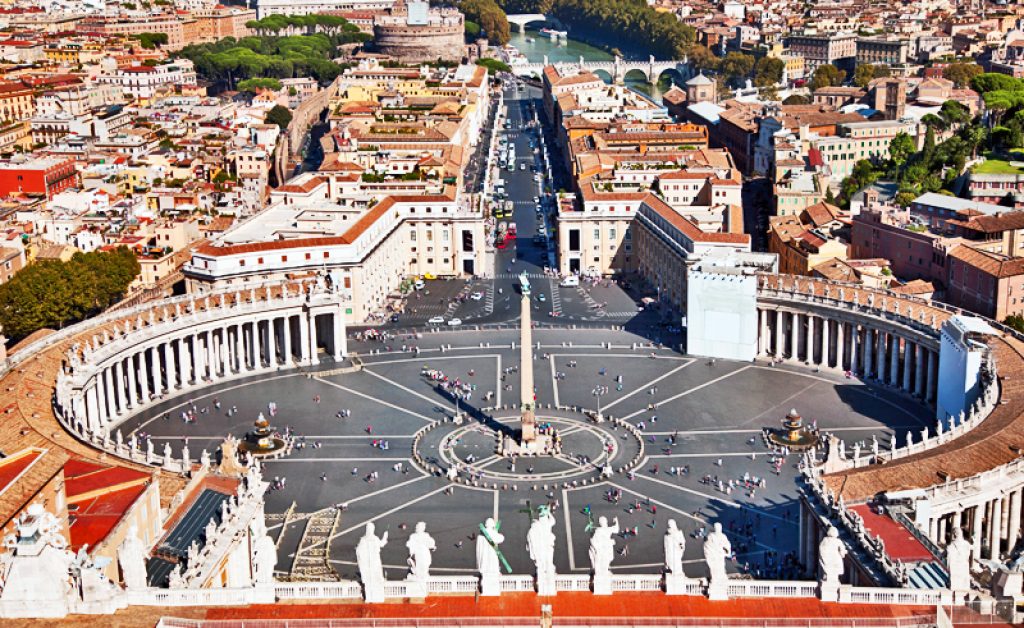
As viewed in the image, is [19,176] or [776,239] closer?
[776,239]

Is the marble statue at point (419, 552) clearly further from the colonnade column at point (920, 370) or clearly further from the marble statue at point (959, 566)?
the colonnade column at point (920, 370)

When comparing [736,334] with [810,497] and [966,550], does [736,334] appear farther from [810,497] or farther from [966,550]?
[966,550]

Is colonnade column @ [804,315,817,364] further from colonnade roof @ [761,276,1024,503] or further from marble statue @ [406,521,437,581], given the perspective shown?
marble statue @ [406,521,437,581]

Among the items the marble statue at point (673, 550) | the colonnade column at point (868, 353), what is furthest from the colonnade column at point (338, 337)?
the marble statue at point (673, 550)

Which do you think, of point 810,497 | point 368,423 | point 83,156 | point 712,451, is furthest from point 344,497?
point 83,156

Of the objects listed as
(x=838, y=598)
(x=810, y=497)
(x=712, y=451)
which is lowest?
(x=712, y=451)

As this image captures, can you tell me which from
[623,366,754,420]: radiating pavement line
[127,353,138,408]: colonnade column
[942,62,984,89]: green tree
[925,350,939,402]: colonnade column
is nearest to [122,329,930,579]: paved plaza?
[623,366,754,420]: radiating pavement line

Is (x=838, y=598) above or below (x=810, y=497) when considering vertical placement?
above
